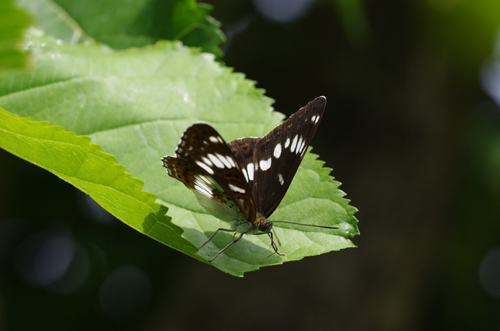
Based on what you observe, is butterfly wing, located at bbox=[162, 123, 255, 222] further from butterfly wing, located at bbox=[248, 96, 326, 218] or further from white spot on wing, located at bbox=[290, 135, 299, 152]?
white spot on wing, located at bbox=[290, 135, 299, 152]

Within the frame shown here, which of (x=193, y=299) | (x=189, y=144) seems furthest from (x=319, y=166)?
(x=193, y=299)

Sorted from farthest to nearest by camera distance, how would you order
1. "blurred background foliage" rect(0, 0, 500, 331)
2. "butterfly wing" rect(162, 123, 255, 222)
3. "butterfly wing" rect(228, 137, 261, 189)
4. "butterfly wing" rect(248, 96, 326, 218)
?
"blurred background foliage" rect(0, 0, 500, 331), "butterfly wing" rect(228, 137, 261, 189), "butterfly wing" rect(248, 96, 326, 218), "butterfly wing" rect(162, 123, 255, 222)

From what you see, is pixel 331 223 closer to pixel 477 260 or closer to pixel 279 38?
pixel 279 38

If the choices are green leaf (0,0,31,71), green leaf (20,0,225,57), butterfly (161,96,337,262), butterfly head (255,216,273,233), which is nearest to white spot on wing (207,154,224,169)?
butterfly (161,96,337,262)

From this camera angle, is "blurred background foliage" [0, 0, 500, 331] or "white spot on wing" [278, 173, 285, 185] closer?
"white spot on wing" [278, 173, 285, 185]

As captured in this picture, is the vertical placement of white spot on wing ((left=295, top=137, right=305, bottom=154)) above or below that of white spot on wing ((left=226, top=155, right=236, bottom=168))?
above

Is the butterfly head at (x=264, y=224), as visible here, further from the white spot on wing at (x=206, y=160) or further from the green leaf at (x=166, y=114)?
the white spot on wing at (x=206, y=160)

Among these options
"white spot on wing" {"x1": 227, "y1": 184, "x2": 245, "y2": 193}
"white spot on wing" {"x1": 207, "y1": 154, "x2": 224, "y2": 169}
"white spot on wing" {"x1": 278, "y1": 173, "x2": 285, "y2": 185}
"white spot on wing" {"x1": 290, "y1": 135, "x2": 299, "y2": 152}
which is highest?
"white spot on wing" {"x1": 290, "y1": 135, "x2": 299, "y2": 152}
